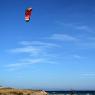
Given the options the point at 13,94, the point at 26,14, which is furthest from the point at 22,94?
the point at 26,14

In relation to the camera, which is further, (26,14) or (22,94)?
(22,94)

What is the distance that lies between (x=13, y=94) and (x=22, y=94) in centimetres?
274

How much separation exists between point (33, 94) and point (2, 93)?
13.4 m

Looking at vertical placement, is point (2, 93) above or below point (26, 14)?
below

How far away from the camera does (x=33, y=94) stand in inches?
3723

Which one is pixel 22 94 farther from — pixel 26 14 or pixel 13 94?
pixel 26 14

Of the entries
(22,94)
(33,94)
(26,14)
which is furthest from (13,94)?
(26,14)

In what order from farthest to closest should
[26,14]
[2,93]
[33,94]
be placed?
[33,94] → [2,93] → [26,14]

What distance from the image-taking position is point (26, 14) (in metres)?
50.1

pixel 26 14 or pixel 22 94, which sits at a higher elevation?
pixel 26 14

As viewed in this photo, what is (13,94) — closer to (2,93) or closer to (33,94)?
(2,93)

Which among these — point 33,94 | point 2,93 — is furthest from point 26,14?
point 33,94

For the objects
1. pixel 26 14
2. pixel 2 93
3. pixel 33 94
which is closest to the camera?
pixel 26 14

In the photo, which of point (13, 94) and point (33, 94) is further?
point (33, 94)
